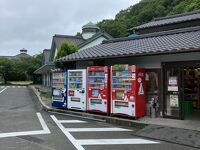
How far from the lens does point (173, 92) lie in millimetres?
10164

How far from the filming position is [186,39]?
1058cm

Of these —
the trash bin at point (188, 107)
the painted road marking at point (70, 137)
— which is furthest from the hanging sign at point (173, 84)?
the painted road marking at point (70, 137)

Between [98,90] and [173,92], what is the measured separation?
305cm

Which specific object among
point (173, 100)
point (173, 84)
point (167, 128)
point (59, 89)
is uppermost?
point (173, 84)

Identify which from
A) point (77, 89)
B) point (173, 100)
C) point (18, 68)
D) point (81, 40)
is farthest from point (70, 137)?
point (18, 68)

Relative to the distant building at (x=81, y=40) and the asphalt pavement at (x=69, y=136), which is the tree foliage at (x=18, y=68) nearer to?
the distant building at (x=81, y=40)

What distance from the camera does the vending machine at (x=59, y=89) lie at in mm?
13289

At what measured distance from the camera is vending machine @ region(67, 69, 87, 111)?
485 inches

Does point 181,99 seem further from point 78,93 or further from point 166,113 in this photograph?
point 78,93

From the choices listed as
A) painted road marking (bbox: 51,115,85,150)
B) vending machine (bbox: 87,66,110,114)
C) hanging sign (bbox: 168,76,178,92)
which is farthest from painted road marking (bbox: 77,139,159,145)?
vending machine (bbox: 87,66,110,114)

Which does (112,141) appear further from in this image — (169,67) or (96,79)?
(96,79)

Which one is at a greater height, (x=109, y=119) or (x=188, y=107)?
(x=188, y=107)

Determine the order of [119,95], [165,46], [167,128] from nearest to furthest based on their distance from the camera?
[167,128]
[165,46]
[119,95]

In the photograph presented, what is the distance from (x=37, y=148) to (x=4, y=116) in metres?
5.69
